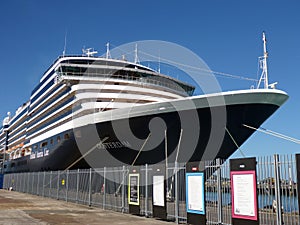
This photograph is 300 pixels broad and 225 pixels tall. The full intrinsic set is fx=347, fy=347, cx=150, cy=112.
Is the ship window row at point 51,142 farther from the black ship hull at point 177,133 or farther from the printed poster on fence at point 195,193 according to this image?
the printed poster on fence at point 195,193

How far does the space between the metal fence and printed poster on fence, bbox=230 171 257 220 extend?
186 millimetres

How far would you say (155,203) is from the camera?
447 inches

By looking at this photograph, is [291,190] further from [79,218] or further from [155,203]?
[79,218]

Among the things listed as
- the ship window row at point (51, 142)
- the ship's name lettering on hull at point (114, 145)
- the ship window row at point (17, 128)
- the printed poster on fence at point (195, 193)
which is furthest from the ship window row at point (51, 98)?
the printed poster on fence at point (195, 193)

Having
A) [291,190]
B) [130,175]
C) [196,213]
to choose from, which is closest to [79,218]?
[130,175]

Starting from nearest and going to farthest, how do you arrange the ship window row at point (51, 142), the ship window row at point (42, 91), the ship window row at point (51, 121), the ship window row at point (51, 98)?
1. the ship window row at point (51, 142)
2. the ship window row at point (51, 121)
3. the ship window row at point (51, 98)
4. the ship window row at point (42, 91)

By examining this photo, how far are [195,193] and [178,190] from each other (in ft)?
3.56

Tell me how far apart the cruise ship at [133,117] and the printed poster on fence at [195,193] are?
572 cm

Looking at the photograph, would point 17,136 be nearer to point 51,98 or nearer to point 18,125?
point 18,125

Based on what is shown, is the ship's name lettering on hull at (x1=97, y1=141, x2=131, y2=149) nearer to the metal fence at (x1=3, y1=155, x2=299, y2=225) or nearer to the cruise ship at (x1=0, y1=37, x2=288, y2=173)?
the cruise ship at (x1=0, y1=37, x2=288, y2=173)

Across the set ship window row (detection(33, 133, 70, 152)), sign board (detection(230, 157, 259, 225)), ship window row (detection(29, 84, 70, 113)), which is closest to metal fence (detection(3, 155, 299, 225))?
sign board (detection(230, 157, 259, 225))

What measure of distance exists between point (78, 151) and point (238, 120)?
33.8ft

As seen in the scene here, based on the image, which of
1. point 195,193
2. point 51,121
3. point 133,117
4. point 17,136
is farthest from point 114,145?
point 17,136

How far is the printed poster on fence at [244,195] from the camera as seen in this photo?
7.93 meters
